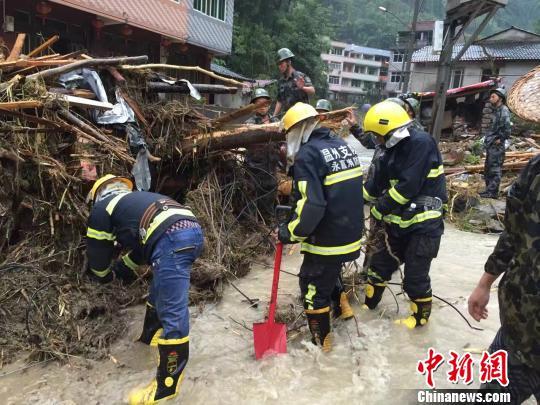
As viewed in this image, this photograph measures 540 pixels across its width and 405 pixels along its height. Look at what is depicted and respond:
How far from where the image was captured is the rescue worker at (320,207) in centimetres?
295

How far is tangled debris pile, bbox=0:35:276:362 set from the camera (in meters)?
3.45

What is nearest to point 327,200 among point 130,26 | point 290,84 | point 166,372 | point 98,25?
point 166,372

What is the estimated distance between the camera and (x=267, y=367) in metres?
3.11

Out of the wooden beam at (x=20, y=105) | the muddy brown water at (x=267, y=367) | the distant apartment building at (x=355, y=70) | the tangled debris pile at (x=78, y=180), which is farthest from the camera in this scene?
the distant apartment building at (x=355, y=70)

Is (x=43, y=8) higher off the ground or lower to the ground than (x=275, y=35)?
lower

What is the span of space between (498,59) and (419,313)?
24256mm

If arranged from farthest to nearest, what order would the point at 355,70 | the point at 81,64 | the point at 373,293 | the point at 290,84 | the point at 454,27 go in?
the point at 355,70 < the point at 454,27 < the point at 290,84 < the point at 81,64 < the point at 373,293

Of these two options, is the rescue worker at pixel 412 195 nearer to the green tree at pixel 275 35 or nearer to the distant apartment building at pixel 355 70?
the green tree at pixel 275 35

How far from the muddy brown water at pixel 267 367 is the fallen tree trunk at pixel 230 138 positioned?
6.66ft

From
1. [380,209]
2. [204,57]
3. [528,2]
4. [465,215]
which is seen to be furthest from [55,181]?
[528,2]

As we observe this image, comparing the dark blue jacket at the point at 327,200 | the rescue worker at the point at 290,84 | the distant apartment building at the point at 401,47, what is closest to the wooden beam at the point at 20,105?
the dark blue jacket at the point at 327,200

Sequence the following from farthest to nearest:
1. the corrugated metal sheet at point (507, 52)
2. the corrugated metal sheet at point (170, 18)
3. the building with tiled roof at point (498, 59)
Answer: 1. the corrugated metal sheet at point (507, 52)
2. the building with tiled roof at point (498, 59)
3. the corrugated metal sheet at point (170, 18)

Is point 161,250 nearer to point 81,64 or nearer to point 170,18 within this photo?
point 81,64
